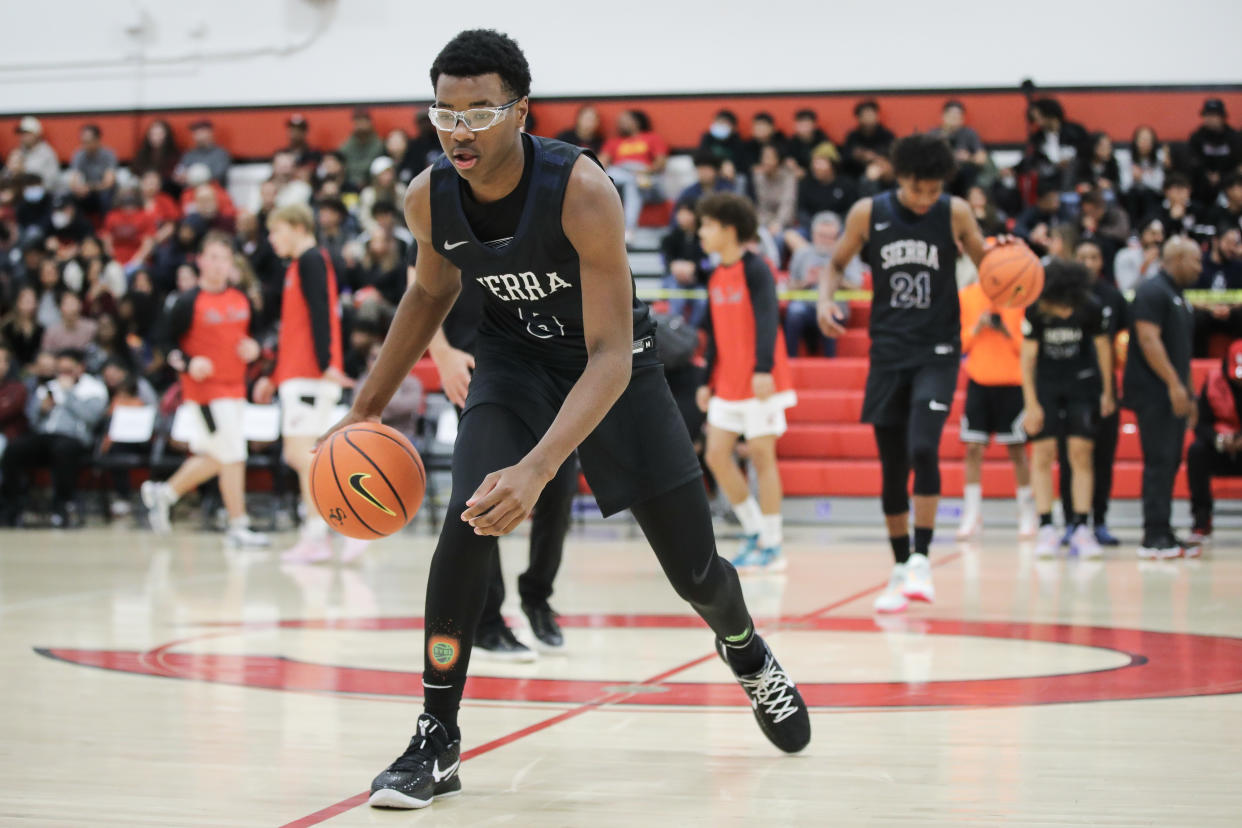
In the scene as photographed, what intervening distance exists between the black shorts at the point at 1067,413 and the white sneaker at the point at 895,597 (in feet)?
11.0

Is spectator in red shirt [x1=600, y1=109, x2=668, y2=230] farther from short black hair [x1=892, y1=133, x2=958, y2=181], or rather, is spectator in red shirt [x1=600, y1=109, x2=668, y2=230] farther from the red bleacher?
short black hair [x1=892, y1=133, x2=958, y2=181]

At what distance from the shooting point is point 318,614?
642 cm

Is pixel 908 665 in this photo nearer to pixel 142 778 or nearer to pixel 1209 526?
pixel 142 778

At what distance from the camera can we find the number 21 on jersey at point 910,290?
6203mm

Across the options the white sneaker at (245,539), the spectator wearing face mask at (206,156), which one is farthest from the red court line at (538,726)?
the spectator wearing face mask at (206,156)

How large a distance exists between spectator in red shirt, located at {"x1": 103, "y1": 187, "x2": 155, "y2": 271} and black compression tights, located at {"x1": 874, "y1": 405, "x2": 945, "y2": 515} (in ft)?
40.1

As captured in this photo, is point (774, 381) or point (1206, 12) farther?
point (1206, 12)

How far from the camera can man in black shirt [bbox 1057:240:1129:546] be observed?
374 inches

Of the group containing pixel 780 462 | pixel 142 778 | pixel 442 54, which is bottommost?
pixel 780 462

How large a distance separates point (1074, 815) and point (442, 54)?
207 cm

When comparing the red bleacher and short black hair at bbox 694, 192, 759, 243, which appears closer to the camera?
short black hair at bbox 694, 192, 759, 243

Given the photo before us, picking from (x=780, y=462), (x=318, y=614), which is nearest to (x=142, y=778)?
(x=318, y=614)

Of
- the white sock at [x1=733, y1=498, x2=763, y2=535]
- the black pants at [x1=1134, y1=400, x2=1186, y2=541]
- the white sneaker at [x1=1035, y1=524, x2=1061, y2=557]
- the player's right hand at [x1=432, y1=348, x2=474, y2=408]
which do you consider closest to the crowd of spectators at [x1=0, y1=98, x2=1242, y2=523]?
the black pants at [x1=1134, y1=400, x2=1186, y2=541]

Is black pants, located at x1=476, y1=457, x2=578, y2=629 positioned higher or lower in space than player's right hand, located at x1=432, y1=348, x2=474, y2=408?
lower
